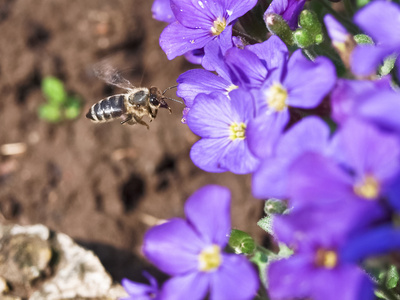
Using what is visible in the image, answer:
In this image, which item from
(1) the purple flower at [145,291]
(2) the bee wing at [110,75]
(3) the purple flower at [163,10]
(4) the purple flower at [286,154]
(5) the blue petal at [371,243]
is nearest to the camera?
(5) the blue petal at [371,243]

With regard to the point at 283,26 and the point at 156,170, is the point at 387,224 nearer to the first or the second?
the point at 283,26

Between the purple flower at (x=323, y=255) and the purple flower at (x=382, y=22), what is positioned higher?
the purple flower at (x=382, y=22)

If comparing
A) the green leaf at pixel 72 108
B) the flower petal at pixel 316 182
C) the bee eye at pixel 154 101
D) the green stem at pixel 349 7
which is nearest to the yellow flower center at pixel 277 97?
the flower petal at pixel 316 182

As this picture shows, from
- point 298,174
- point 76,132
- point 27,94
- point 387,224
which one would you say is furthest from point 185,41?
point 27,94

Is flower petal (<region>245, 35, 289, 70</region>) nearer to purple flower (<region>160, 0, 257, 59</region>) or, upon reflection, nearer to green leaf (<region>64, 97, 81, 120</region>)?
purple flower (<region>160, 0, 257, 59</region>)

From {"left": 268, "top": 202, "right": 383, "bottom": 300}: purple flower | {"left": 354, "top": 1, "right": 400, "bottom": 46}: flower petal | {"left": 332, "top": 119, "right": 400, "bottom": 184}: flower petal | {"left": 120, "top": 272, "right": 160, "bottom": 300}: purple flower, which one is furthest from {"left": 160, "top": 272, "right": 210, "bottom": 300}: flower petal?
{"left": 354, "top": 1, "right": 400, "bottom": 46}: flower petal

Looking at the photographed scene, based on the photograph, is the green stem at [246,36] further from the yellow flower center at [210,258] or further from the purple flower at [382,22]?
the yellow flower center at [210,258]
